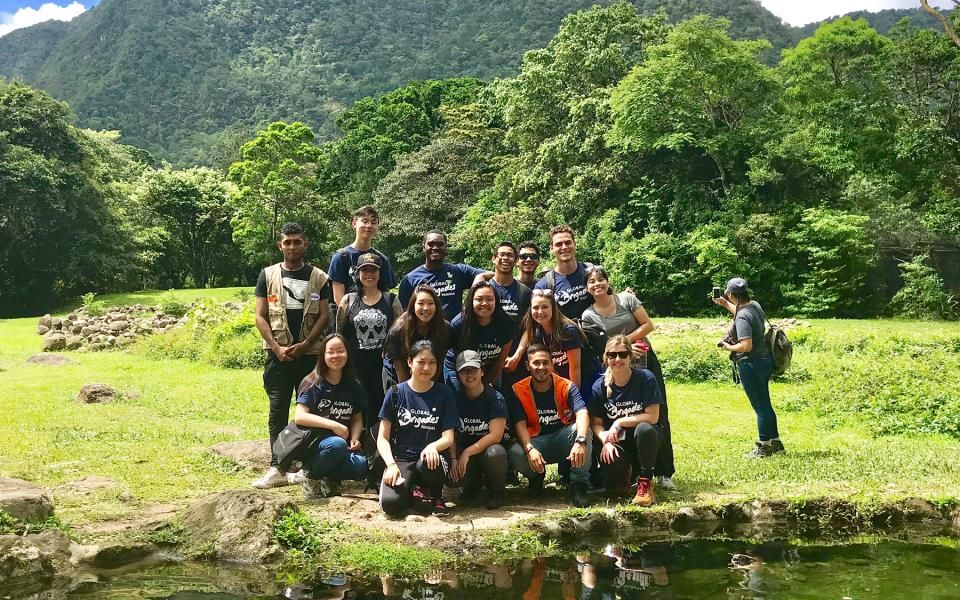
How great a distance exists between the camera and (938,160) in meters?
25.4

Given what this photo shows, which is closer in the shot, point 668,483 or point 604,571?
point 604,571

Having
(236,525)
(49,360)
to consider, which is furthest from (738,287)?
(49,360)

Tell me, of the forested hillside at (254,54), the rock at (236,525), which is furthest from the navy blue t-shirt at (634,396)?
the forested hillside at (254,54)

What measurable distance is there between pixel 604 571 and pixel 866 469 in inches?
126

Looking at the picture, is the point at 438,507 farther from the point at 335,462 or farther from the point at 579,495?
the point at 579,495

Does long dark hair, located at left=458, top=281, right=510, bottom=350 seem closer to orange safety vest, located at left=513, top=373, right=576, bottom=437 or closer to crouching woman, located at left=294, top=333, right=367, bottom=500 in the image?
orange safety vest, located at left=513, top=373, right=576, bottom=437

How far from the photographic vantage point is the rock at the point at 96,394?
10.7 meters

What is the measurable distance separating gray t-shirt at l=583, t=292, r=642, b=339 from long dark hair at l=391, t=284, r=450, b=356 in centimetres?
121

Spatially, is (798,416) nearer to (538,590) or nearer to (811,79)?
(538,590)

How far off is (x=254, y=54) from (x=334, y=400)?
102m

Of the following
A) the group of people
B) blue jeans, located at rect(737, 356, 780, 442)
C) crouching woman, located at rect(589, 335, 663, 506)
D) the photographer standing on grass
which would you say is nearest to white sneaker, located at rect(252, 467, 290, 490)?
the group of people

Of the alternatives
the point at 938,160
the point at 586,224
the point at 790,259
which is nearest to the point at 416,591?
the point at 790,259

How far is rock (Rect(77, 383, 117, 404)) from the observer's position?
10.7m

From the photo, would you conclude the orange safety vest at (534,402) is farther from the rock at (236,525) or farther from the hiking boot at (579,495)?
the rock at (236,525)
